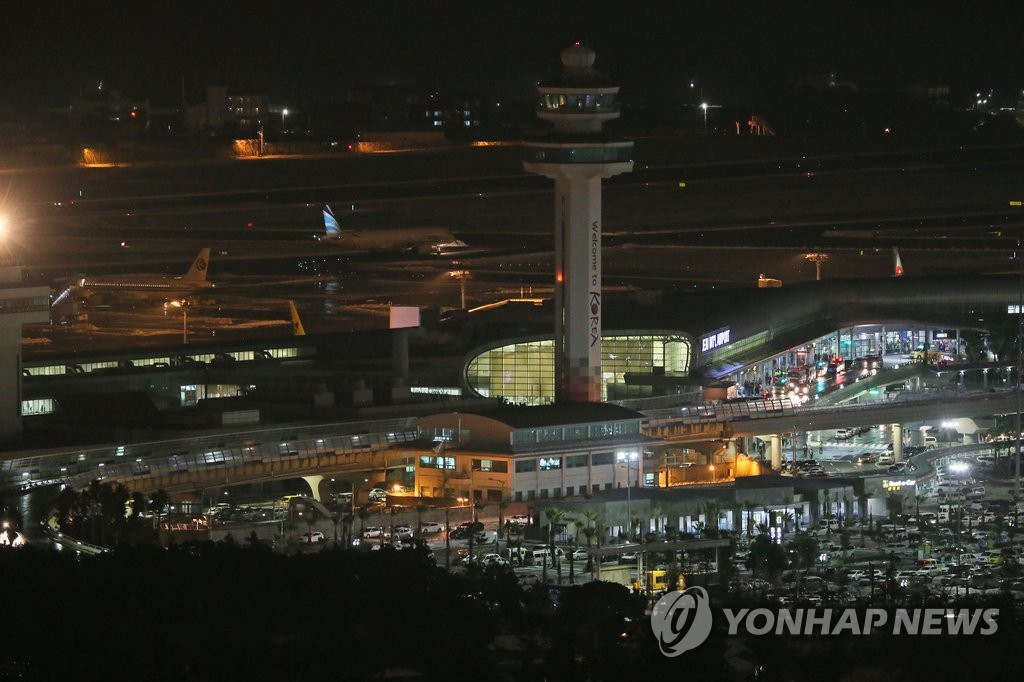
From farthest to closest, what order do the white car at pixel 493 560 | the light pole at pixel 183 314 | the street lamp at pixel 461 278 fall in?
the street lamp at pixel 461 278 < the light pole at pixel 183 314 < the white car at pixel 493 560

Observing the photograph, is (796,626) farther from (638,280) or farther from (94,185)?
(94,185)

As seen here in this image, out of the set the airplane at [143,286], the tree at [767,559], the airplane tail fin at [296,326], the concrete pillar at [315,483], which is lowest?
the tree at [767,559]

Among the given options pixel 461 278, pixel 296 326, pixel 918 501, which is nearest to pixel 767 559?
pixel 918 501

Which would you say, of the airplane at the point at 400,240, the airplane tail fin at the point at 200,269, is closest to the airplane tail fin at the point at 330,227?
the airplane at the point at 400,240

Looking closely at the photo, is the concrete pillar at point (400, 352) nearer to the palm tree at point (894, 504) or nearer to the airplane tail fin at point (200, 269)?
the palm tree at point (894, 504)

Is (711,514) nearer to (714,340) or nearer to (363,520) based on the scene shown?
(363,520)

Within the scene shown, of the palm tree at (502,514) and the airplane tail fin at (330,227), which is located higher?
the airplane tail fin at (330,227)
